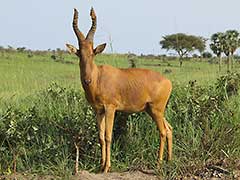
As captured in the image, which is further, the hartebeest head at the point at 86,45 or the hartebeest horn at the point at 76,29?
the hartebeest horn at the point at 76,29

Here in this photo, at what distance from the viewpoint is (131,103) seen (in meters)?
6.69

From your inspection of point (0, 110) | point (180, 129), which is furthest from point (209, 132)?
point (0, 110)

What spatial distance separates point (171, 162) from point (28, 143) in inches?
82.6

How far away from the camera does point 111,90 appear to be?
6.53 metres

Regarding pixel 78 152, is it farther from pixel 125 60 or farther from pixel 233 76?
pixel 125 60

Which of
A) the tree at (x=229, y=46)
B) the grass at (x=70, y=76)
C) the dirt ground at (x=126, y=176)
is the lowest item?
the dirt ground at (x=126, y=176)

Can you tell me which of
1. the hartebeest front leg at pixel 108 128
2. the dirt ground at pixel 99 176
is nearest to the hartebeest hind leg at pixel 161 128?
the dirt ground at pixel 99 176

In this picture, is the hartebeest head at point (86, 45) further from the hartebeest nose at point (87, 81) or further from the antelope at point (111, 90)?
the hartebeest nose at point (87, 81)

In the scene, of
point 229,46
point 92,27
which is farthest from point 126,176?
point 229,46

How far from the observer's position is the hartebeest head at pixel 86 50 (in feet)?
20.5

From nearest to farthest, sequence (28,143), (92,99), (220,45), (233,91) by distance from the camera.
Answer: (92,99), (28,143), (233,91), (220,45)

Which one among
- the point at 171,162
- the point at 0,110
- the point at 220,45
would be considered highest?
the point at 220,45

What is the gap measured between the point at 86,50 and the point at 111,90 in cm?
64

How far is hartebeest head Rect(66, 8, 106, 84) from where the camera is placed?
246 inches
